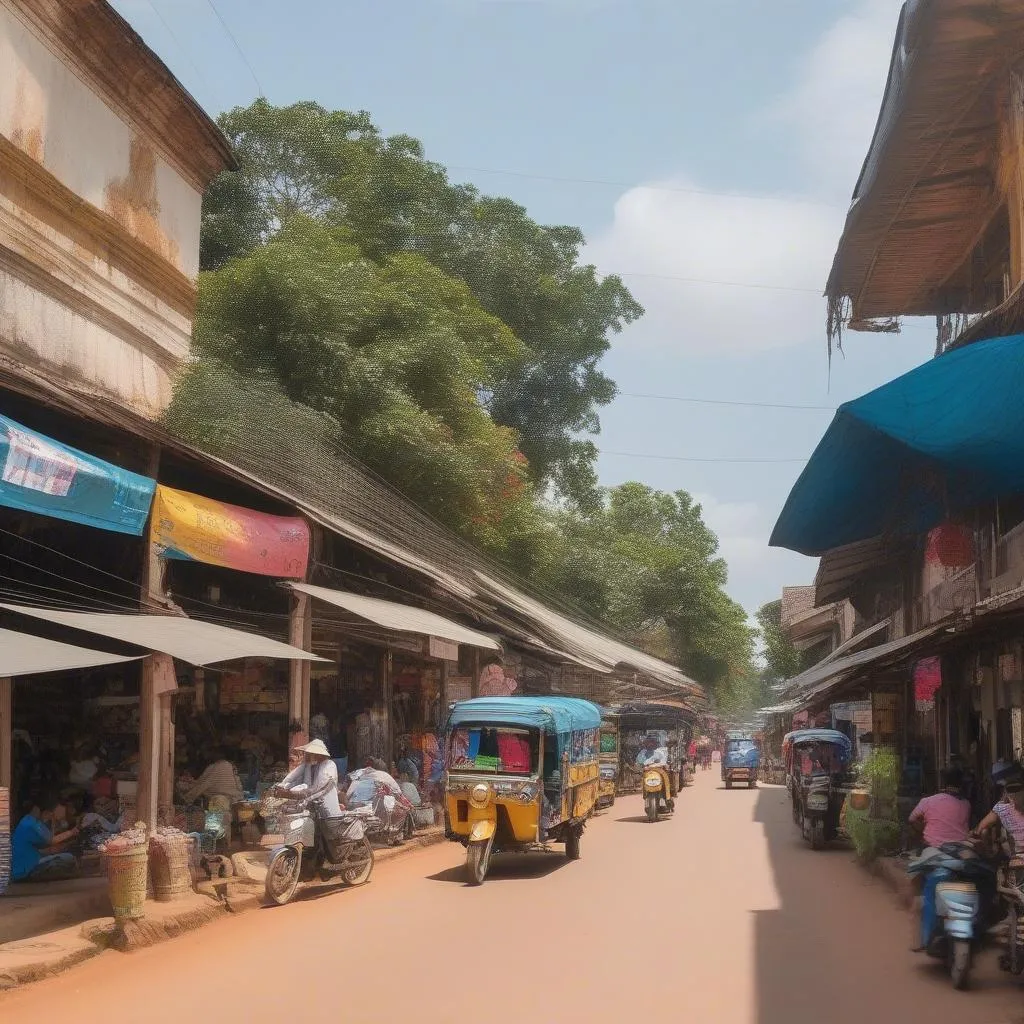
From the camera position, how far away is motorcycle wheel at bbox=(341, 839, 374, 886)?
13031 millimetres

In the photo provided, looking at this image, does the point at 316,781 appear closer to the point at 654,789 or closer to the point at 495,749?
the point at 495,749

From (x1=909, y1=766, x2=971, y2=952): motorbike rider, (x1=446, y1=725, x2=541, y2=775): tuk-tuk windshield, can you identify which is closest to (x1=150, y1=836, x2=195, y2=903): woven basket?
(x1=446, y1=725, x2=541, y2=775): tuk-tuk windshield

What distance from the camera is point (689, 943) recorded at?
9.91 meters

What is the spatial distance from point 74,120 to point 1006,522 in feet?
41.5

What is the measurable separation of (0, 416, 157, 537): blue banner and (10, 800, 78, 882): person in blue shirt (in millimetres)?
2999

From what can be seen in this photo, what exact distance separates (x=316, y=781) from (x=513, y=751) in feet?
11.9

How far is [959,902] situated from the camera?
8.20 m

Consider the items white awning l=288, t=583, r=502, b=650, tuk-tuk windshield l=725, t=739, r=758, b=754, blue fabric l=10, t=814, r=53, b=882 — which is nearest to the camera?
blue fabric l=10, t=814, r=53, b=882

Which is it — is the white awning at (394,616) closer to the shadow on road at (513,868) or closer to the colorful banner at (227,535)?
the colorful banner at (227,535)

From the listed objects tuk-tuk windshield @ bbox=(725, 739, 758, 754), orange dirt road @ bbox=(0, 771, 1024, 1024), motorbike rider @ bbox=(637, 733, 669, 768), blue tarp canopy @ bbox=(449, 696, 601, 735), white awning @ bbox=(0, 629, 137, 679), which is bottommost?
orange dirt road @ bbox=(0, 771, 1024, 1024)

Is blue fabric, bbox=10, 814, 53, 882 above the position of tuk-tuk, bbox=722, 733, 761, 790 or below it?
above

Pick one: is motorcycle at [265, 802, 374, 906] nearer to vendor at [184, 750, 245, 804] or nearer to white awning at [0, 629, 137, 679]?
vendor at [184, 750, 245, 804]

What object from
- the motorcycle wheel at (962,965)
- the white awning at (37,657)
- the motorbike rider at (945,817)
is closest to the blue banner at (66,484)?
the white awning at (37,657)

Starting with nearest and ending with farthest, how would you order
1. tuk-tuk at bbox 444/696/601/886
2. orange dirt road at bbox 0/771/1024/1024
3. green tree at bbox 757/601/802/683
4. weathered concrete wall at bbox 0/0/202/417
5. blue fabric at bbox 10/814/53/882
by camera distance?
orange dirt road at bbox 0/771/1024/1024
blue fabric at bbox 10/814/53/882
weathered concrete wall at bbox 0/0/202/417
tuk-tuk at bbox 444/696/601/886
green tree at bbox 757/601/802/683
